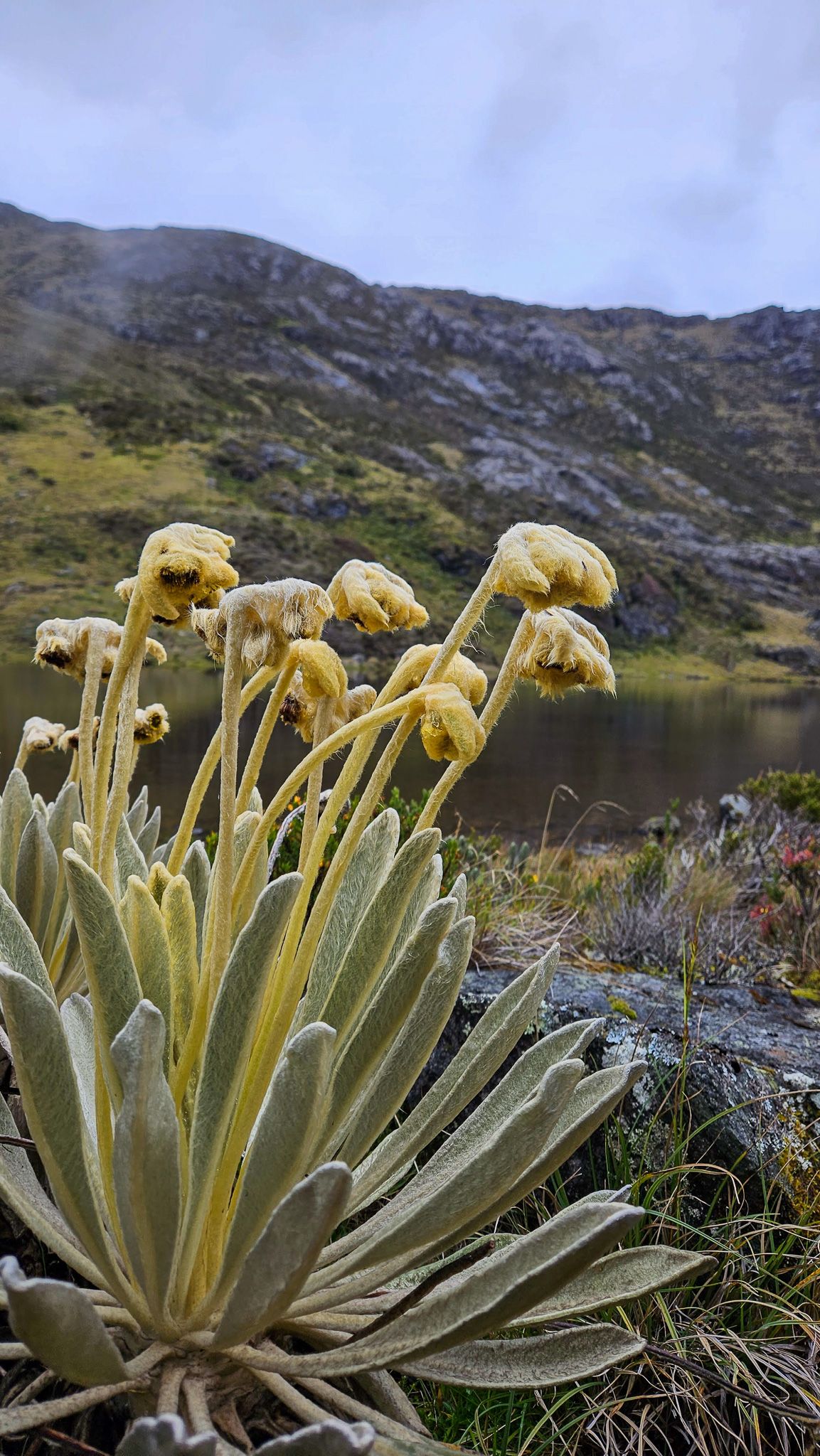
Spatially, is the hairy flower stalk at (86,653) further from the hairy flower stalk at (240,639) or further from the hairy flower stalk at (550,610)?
the hairy flower stalk at (550,610)

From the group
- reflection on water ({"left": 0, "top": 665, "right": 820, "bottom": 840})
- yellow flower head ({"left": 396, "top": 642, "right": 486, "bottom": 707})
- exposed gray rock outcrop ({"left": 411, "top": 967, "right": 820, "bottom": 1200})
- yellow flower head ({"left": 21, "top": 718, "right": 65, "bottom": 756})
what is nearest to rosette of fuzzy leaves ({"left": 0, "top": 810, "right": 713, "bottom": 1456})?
yellow flower head ({"left": 396, "top": 642, "right": 486, "bottom": 707})

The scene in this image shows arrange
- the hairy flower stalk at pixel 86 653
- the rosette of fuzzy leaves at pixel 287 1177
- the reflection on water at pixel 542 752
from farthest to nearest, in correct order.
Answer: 1. the reflection on water at pixel 542 752
2. the hairy flower stalk at pixel 86 653
3. the rosette of fuzzy leaves at pixel 287 1177

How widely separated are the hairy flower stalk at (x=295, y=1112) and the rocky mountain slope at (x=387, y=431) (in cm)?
2585

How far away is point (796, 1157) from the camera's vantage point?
6.58 ft

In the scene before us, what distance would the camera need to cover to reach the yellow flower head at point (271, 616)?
3.62 feet

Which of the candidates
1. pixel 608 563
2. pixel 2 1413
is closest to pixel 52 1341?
pixel 2 1413

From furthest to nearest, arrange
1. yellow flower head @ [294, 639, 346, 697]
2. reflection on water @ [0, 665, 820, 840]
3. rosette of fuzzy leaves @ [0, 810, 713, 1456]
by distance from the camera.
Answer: reflection on water @ [0, 665, 820, 840] < yellow flower head @ [294, 639, 346, 697] < rosette of fuzzy leaves @ [0, 810, 713, 1456]

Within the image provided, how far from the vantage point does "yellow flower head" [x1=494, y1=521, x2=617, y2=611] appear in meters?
1.08

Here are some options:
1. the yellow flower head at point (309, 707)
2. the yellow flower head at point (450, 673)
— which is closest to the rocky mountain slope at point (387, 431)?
the yellow flower head at point (309, 707)

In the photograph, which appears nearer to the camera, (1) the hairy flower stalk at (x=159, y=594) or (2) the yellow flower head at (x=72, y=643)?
(1) the hairy flower stalk at (x=159, y=594)

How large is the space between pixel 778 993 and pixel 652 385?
169 metres

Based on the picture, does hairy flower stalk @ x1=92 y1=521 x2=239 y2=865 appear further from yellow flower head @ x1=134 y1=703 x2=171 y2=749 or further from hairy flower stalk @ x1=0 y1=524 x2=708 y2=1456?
yellow flower head @ x1=134 y1=703 x2=171 y2=749

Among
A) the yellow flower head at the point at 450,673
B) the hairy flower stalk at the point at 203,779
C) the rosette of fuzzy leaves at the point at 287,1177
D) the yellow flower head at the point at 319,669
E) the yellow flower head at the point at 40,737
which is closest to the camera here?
the rosette of fuzzy leaves at the point at 287,1177

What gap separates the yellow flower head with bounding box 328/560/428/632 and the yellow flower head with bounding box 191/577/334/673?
11cm
